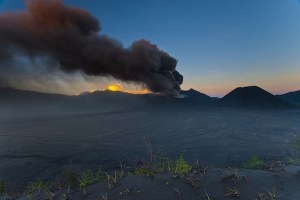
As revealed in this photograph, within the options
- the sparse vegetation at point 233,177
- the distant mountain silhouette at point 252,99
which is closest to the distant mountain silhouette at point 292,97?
the distant mountain silhouette at point 252,99

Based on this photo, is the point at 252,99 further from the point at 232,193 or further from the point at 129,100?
the point at 232,193

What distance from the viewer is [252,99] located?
335 feet

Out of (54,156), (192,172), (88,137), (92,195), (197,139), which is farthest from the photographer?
(88,137)

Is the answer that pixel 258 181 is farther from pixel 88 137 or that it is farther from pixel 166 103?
pixel 166 103

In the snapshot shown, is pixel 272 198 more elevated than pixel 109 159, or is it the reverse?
pixel 272 198

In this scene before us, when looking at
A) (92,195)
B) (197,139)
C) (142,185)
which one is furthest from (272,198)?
(197,139)

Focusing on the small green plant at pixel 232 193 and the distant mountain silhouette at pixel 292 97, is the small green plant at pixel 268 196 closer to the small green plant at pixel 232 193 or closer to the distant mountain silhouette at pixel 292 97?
the small green plant at pixel 232 193

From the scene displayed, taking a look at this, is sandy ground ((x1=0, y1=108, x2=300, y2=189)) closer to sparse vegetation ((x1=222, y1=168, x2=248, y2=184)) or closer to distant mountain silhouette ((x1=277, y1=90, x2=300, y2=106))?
sparse vegetation ((x1=222, y1=168, x2=248, y2=184))

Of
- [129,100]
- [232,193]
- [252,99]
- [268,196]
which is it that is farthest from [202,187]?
[129,100]

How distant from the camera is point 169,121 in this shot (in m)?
52.8

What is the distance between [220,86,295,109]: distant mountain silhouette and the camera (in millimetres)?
94812

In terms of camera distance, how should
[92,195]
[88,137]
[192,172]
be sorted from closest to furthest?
[92,195] → [192,172] → [88,137]

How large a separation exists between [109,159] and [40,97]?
145031 mm

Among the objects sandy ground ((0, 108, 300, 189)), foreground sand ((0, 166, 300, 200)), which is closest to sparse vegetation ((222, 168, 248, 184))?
foreground sand ((0, 166, 300, 200))
